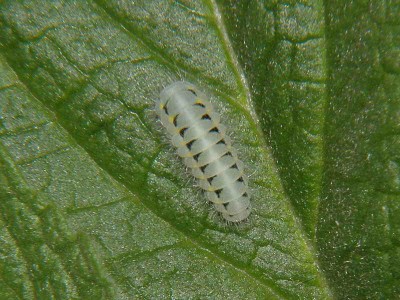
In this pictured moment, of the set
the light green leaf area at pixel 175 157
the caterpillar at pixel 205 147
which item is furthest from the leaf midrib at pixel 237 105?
the caterpillar at pixel 205 147

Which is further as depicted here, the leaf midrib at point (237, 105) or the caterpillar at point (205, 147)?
the caterpillar at point (205, 147)

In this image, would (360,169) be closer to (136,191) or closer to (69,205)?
(136,191)

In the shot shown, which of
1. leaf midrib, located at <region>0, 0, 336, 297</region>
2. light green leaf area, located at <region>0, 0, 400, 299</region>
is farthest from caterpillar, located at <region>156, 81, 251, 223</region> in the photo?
leaf midrib, located at <region>0, 0, 336, 297</region>

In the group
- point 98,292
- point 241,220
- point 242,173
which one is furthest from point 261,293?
point 98,292

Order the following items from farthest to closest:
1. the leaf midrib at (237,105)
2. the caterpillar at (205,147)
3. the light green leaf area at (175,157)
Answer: the caterpillar at (205,147)
the leaf midrib at (237,105)
the light green leaf area at (175,157)

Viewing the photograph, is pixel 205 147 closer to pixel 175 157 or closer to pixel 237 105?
pixel 175 157

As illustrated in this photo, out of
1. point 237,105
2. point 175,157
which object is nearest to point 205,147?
point 175,157

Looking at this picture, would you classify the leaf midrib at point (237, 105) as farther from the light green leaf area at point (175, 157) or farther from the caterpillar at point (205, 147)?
the caterpillar at point (205, 147)
